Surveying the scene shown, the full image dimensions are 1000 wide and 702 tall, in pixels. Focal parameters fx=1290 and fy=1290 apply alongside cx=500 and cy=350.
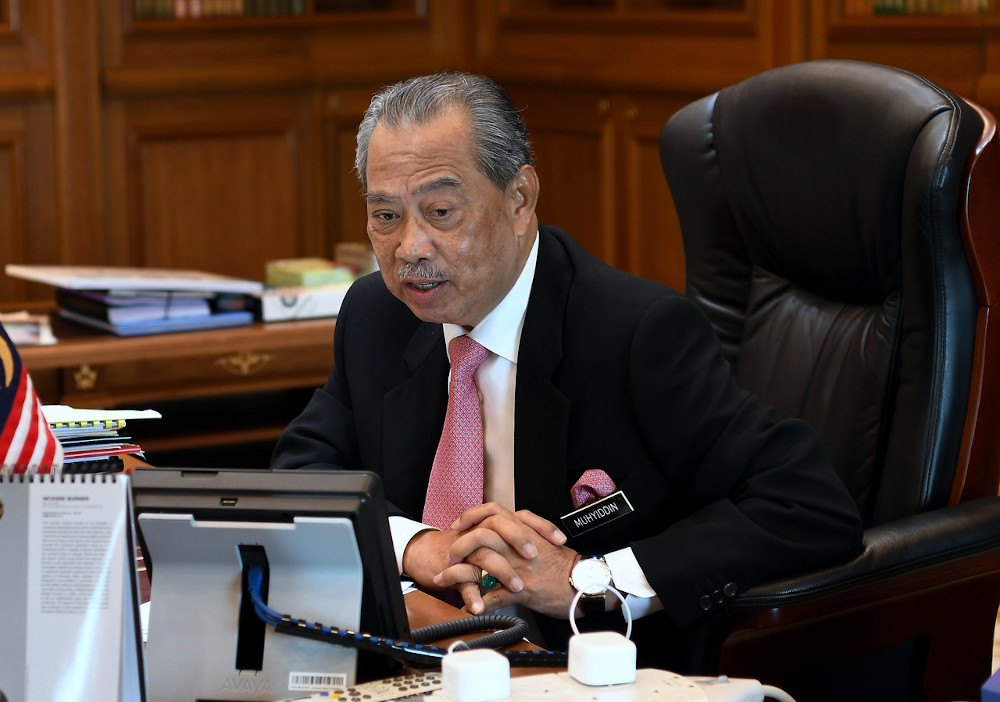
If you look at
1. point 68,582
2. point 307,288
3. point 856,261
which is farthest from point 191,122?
point 68,582

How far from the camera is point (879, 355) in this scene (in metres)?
1.74

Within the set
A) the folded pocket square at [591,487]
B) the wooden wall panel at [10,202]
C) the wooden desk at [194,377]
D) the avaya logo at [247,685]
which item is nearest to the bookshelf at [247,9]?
the wooden wall panel at [10,202]

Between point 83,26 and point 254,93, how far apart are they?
614 millimetres

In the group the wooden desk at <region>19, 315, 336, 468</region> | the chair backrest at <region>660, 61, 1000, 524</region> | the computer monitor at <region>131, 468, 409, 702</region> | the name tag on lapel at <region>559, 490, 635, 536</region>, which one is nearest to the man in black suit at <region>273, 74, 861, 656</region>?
the name tag on lapel at <region>559, 490, 635, 536</region>

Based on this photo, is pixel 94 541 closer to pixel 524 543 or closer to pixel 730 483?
pixel 524 543

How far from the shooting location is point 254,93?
446 cm

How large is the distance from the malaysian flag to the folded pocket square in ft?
2.31

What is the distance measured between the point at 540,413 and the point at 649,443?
14 cm

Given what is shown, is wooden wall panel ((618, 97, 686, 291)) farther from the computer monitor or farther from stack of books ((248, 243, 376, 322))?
the computer monitor

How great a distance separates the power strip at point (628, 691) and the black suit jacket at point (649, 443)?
1.49 feet

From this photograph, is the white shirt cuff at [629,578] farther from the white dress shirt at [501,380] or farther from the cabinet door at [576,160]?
the cabinet door at [576,160]

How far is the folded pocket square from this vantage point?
1588mm

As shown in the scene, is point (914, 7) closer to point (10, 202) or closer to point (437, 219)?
point (437, 219)

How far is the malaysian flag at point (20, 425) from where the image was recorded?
3.37 feet
